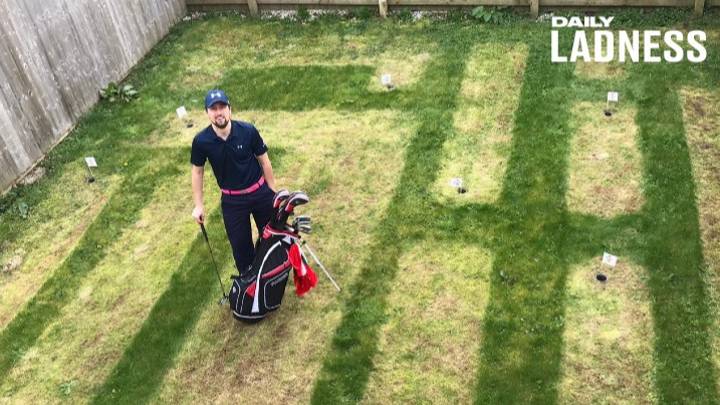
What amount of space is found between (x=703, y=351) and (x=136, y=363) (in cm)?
522

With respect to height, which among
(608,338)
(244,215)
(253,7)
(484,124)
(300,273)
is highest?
(244,215)

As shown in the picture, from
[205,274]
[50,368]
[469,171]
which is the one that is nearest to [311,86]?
[469,171]

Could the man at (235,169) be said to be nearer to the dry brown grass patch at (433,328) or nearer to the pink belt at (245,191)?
the pink belt at (245,191)

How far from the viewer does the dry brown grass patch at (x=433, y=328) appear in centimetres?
634

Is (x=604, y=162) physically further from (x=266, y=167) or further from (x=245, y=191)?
(x=245, y=191)

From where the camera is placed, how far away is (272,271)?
6.95 meters

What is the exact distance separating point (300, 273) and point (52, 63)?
18.8 ft

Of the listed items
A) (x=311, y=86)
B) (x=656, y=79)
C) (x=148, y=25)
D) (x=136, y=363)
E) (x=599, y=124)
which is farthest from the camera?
(x=148, y=25)

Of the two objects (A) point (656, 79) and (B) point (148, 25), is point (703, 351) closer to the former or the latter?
(A) point (656, 79)

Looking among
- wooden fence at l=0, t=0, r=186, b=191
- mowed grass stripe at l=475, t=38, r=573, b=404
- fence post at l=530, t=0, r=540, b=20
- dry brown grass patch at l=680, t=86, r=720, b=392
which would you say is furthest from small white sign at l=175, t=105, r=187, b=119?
dry brown grass patch at l=680, t=86, r=720, b=392

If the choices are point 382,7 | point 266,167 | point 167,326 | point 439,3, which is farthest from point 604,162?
point 382,7

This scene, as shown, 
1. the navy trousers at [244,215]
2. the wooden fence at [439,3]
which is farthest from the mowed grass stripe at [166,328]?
the wooden fence at [439,3]

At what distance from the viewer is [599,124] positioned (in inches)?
367

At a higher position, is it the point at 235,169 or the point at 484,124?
the point at 235,169
